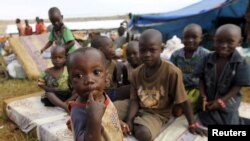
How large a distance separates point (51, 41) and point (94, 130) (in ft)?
10.8

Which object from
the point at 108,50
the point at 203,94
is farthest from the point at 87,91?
the point at 108,50

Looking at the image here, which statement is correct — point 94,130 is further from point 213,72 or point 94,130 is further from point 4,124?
point 4,124

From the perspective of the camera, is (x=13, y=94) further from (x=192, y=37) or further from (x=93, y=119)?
(x=93, y=119)

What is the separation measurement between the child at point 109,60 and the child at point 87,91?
1.39m

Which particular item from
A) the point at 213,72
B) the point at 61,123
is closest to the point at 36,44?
the point at 61,123

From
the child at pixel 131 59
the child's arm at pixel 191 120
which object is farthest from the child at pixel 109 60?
the child's arm at pixel 191 120

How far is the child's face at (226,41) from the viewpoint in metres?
2.23

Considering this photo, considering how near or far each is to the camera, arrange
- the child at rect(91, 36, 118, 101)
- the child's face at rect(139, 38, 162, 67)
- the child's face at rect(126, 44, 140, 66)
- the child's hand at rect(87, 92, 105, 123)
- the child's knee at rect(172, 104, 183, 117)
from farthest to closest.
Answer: the child's face at rect(126, 44, 140, 66) < the child at rect(91, 36, 118, 101) < the child's knee at rect(172, 104, 183, 117) < the child's face at rect(139, 38, 162, 67) < the child's hand at rect(87, 92, 105, 123)

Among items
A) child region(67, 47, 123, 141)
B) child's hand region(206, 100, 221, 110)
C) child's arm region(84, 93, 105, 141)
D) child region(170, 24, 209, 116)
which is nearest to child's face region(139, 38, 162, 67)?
child's hand region(206, 100, 221, 110)

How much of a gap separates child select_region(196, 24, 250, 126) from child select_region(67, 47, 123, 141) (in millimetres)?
1227

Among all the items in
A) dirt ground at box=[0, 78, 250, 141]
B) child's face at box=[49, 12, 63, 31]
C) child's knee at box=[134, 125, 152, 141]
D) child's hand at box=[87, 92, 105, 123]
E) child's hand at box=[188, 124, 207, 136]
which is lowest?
dirt ground at box=[0, 78, 250, 141]

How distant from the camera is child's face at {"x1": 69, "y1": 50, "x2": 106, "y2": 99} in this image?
131 cm

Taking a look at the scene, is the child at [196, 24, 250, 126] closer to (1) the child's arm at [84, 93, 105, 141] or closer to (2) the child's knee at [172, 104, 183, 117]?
(2) the child's knee at [172, 104, 183, 117]

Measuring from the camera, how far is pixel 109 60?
2842mm
